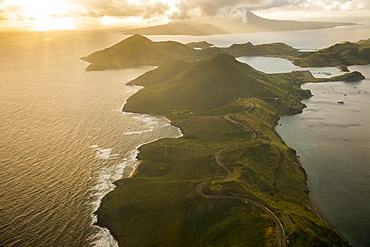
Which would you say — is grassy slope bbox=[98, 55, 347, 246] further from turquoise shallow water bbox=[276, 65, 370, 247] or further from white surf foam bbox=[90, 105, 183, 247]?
turquoise shallow water bbox=[276, 65, 370, 247]

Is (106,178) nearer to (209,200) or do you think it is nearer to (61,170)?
(61,170)

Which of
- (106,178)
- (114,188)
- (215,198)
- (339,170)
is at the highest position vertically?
(215,198)

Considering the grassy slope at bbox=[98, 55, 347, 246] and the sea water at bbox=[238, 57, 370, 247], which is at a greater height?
the grassy slope at bbox=[98, 55, 347, 246]

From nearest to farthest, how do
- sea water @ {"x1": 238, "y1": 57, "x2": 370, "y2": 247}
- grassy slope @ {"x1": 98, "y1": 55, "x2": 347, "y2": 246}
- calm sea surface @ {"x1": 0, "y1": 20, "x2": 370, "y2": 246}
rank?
grassy slope @ {"x1": 98, "y1": 55, "x2": 347, "y2": 246} → calm sea surface @ {"x1": 0, "y1": 20, "x2": 370, "y2": 246} → sea water @ {"x1": 238, "y1": 57, "x2": 370, "y2": 247}

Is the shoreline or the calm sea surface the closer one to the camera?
the shoreline

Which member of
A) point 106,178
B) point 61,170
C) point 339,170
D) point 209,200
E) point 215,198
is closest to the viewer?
point 209,200

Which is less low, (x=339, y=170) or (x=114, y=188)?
(x=114, y=188)

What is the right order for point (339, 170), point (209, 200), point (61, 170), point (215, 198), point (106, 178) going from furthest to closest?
point (339, 170) < point (61, 170) < point (106, 178) < point (215, 198) < point (209, 200)

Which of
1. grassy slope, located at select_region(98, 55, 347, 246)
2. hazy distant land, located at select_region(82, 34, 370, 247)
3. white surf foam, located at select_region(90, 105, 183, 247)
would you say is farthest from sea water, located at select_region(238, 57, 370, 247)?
white surf foam, located at select_region(90, 105, 183, 247)

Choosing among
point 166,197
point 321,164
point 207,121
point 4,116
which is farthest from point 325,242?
point 4,116

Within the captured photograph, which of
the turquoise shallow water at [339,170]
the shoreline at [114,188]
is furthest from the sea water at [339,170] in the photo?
the shoreline at [114,188]

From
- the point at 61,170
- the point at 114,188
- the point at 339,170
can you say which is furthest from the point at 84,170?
the point at 339,170

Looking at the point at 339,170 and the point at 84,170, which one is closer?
the point at 84,170
